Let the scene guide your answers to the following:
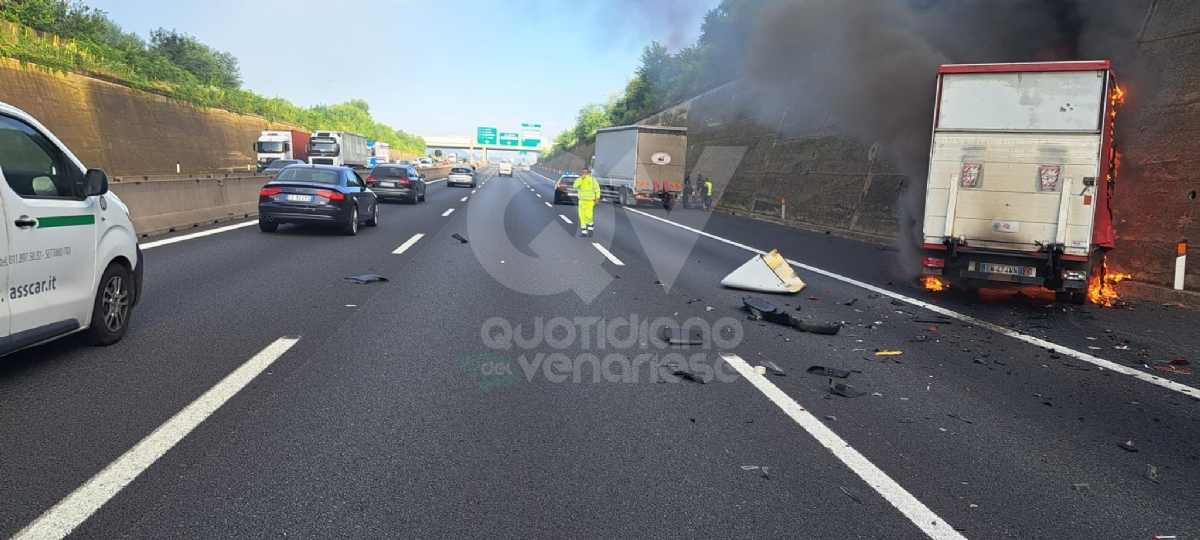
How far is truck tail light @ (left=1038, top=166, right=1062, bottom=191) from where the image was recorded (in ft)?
30.3

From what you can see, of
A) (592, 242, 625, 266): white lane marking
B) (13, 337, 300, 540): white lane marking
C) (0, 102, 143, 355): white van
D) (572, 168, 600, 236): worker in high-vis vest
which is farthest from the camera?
(572, 168, 600, 236): worker in high-vis vest

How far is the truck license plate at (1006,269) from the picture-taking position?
9.45 m

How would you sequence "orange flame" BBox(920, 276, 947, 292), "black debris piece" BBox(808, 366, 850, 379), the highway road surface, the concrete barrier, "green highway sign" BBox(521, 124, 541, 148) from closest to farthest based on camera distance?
the highway road surface, "black debris piece" BBox(808, 366, 850, 379), "orange flame" BBox(920, 276, 947, 292), the concrete barrier, "green highway sign" BBox(521, 124, 541, 148)

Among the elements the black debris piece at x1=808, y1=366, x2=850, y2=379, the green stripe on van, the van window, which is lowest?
the black debris piece at x1=808, y1=366, x2=850, y2=379

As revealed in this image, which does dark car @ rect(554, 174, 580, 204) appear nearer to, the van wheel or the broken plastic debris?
the broken plastic debris

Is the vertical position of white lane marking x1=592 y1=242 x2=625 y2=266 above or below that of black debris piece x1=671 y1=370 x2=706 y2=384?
above

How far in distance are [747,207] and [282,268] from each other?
21.0 meters

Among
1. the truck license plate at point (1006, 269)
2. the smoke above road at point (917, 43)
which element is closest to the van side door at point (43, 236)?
the truck license plate at point (1006, 269)

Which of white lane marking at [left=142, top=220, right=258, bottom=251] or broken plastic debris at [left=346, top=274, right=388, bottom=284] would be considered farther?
white lane marking at [left=142, top=220, right=258, bottom=251]

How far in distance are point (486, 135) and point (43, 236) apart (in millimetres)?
103490

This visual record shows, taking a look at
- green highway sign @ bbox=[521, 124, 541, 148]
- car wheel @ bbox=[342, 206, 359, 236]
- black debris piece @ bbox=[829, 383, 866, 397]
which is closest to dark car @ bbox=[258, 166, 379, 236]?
car wheel @ bbox=[342, 206, 359, 236]

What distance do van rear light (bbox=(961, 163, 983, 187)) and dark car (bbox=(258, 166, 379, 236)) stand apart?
1105 cm

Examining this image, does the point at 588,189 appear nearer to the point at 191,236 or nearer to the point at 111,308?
the point at 191,236

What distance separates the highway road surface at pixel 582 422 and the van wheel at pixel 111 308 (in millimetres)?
216
